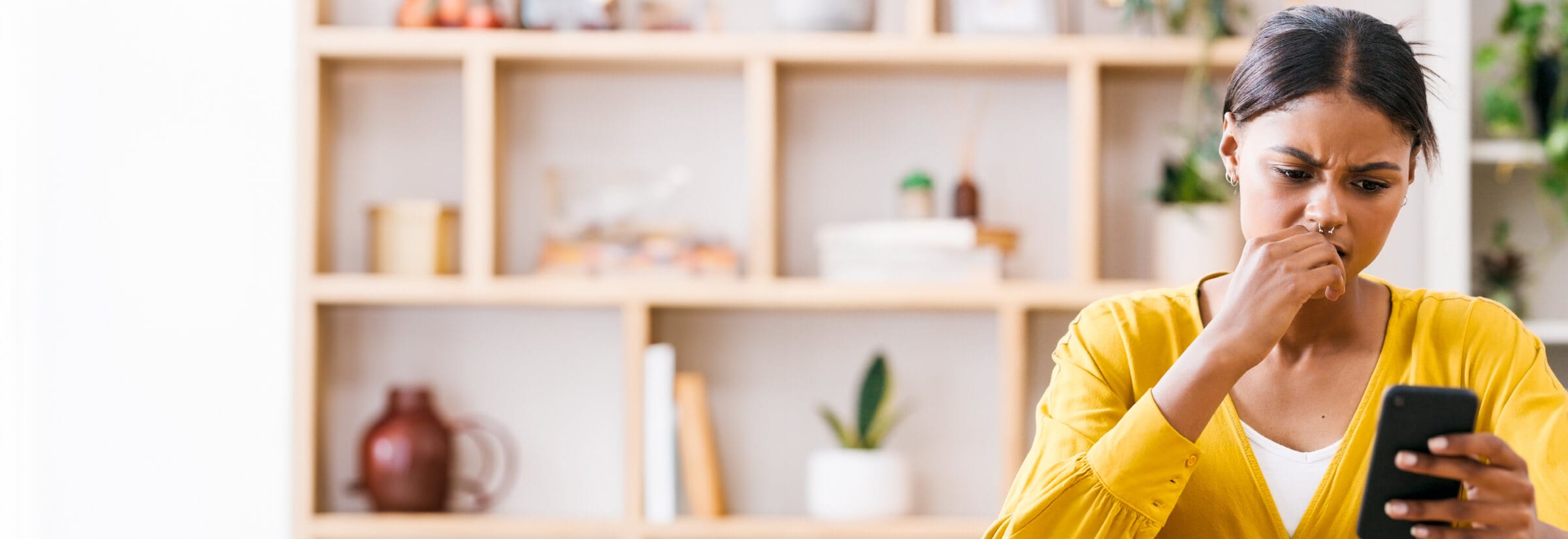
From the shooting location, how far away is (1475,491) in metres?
0.90

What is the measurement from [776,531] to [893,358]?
1.50 ft

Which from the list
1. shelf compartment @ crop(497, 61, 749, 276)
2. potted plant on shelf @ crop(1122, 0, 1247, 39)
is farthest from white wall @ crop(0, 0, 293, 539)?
potted plant on shelf @ crop(1122, 0, 1247, 39)

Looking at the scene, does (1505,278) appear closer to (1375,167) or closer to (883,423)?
(883,423)

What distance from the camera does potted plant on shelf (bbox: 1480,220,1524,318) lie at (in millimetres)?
2357

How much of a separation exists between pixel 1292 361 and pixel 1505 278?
1.53 metres

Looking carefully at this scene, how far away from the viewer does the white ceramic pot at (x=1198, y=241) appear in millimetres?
2316

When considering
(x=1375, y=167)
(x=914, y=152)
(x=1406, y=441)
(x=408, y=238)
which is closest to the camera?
(x=1406, y=441)

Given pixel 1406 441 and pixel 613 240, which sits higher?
pixel 613 240

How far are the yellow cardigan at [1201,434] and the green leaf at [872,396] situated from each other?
4.00ft

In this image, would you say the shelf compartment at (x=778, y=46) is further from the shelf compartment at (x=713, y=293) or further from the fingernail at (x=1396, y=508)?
the fingernail at (x=1396, y=508)

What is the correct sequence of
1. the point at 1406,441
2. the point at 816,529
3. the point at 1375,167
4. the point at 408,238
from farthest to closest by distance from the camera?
1. the point at 408,238
2. the point at 816,529
3. the point at 1375,167
4. the point at 1406,441

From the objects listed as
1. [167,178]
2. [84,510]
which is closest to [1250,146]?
[167,178]

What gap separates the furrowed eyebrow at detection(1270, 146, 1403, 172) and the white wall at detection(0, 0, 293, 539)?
6.67ft

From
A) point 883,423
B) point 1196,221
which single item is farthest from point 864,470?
point 1196,221
